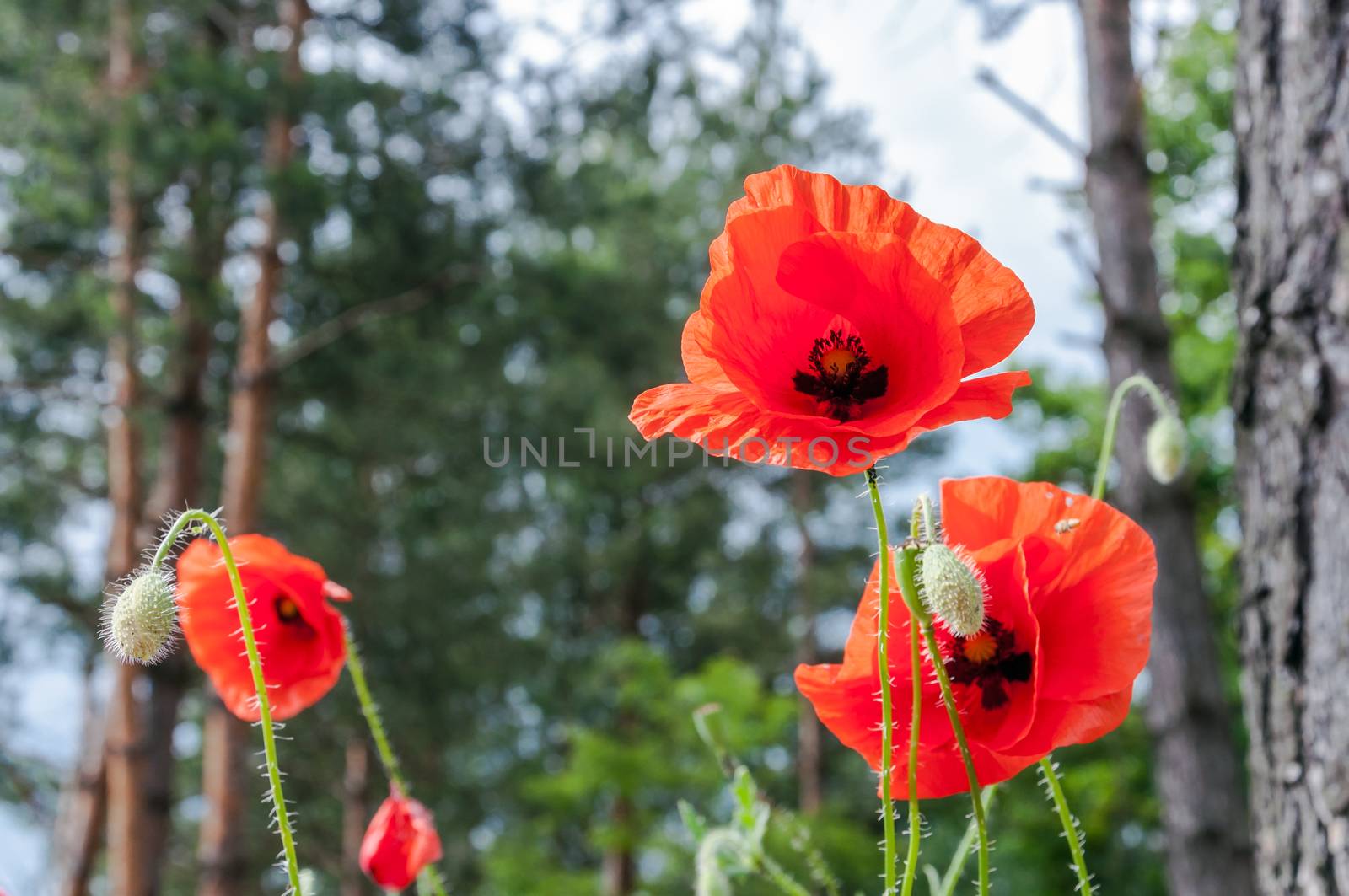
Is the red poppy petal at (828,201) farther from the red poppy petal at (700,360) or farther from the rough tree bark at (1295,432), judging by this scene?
the rough tree bark at (1295,432)

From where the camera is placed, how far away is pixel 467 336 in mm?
7645

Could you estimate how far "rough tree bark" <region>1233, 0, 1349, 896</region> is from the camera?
3.59ft

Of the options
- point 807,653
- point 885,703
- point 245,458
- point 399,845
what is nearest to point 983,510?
point 885,703

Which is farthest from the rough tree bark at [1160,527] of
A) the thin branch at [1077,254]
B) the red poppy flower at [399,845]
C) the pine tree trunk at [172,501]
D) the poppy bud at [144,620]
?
the pine tree trunk at [172,501]

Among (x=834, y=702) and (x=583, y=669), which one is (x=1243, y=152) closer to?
(x=834, y=702)

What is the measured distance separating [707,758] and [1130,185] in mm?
5834

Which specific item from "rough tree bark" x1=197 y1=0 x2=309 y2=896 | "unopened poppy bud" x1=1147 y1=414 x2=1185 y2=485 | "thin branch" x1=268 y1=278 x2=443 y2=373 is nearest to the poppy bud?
"unopened poppy bud" x1=1147 y1=414 x2=1185 y2=485

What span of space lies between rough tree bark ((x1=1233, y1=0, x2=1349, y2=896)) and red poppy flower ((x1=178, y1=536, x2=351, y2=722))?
93 cm

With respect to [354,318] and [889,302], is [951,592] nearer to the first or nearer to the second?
[889,302]

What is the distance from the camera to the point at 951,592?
50cm

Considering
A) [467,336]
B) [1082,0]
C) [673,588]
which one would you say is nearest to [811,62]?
[467,336]

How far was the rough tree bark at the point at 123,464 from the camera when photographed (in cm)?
572

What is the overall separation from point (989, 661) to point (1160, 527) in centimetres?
198

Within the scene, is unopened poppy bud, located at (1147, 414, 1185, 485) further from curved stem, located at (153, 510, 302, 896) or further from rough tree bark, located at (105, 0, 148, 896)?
rough tree bark, located at (105, 0, 148, 896)
